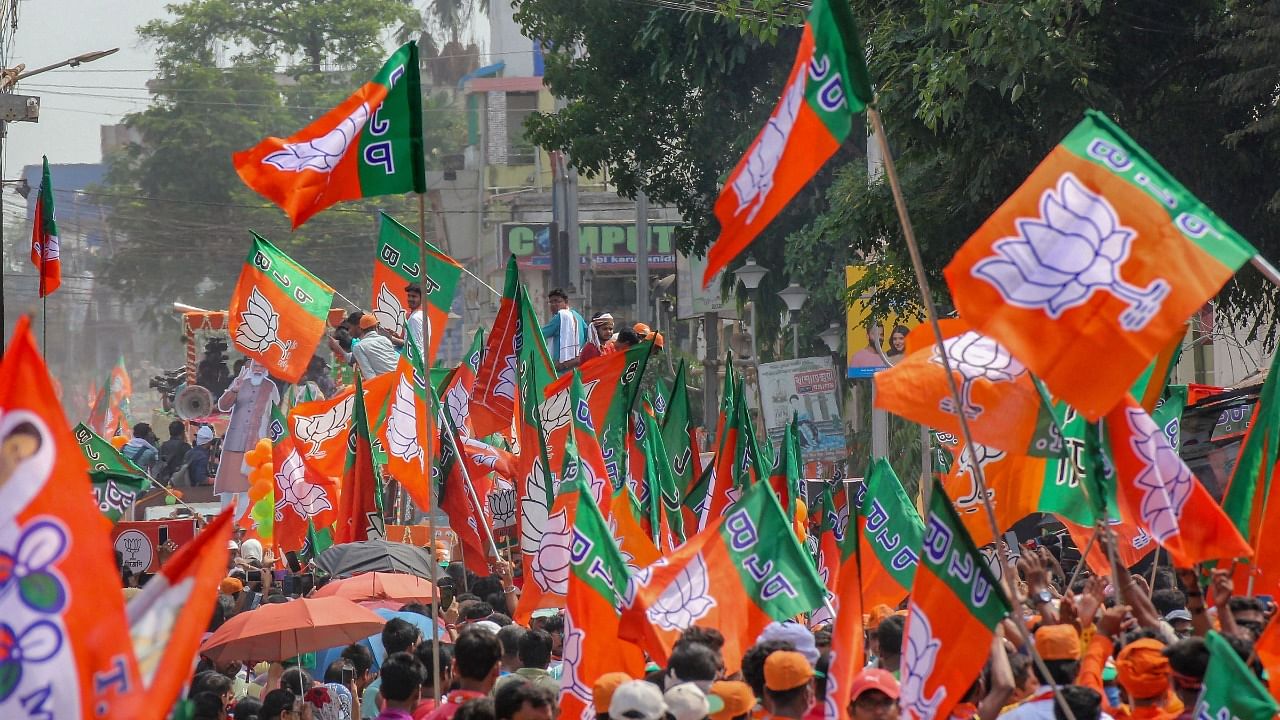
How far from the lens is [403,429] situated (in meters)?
12.6

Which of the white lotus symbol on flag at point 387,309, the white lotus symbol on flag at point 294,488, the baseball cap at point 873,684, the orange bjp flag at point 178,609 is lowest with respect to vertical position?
the baseball cap at point 873,684

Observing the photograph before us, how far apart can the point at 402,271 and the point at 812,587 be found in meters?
7.98

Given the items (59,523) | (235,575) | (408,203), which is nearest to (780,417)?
(235,575)

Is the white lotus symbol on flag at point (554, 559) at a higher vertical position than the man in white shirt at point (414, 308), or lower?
lower

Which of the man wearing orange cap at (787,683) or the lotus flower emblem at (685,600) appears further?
the lotus flower emblem at (685,600)

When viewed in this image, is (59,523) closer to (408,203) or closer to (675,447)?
(675,447)

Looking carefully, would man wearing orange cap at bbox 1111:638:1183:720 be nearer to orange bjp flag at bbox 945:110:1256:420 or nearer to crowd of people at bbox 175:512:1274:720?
crowd of people at bbox 175:512:1274:720

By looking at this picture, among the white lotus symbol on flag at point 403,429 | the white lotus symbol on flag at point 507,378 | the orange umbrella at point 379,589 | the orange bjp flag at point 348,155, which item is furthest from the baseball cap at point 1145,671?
the white lotus symbol on flag at point 403,429

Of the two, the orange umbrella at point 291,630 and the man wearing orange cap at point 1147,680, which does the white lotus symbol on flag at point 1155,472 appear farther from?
the orange umbrella at point 291,630

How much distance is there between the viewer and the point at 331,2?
60.8 meters

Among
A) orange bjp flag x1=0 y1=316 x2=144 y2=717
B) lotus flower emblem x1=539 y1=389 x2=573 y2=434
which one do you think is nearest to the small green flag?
orange bjp flag x1=0 y1=316 x2=144 y2=717

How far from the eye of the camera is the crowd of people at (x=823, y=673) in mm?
5582

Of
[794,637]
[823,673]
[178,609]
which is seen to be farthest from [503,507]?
[178,609]

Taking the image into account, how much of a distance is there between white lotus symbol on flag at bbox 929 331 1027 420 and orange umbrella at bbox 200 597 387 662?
3394mm
